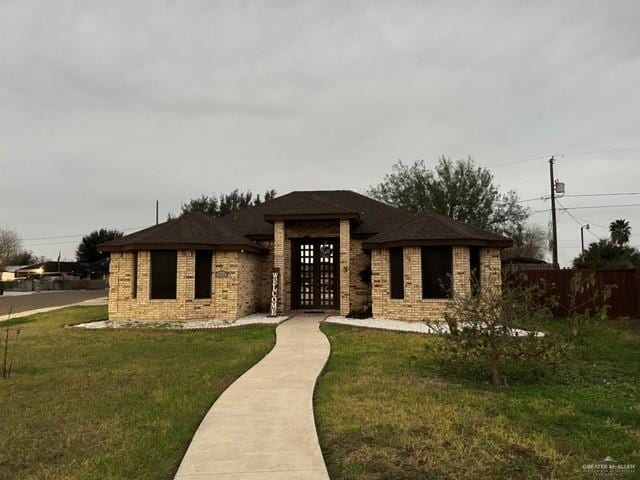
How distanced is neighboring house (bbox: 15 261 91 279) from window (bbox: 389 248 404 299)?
60.3 metres

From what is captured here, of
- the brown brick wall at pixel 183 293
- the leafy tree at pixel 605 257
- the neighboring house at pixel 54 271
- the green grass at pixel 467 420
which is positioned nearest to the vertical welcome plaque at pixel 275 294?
the brown brick wall at pixel 183 293

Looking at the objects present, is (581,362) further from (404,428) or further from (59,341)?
(59,341)

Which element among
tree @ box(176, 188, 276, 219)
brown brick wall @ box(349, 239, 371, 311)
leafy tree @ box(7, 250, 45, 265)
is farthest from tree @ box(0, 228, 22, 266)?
brown brick wall @ box(349, 239, 371, 311)

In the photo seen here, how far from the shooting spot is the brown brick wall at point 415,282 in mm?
13641

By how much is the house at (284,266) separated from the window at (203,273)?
31 mm

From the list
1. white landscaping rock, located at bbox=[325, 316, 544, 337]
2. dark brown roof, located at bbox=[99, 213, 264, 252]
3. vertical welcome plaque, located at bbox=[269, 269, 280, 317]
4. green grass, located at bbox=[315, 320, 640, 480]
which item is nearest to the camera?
green grass, located at bbox=[315, 320, 640, 480]

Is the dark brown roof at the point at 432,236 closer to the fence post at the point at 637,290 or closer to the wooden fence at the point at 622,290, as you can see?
the wooden fence at the point at 622,290

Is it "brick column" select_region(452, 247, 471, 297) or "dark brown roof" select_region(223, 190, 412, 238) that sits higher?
"dark brown roof" select_region(223, 190, 412, 238)

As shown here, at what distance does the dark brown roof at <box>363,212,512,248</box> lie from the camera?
1355cm

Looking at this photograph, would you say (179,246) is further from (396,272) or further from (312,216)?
(396,272)

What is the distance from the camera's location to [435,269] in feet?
45.4

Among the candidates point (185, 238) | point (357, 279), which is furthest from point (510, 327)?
point (185, 238)

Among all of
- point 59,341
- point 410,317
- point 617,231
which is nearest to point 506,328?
point 410,317

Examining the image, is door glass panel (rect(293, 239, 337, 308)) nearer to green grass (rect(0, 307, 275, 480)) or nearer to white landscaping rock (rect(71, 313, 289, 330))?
white landscaping rock (rect(71, 313, 289, 330))
